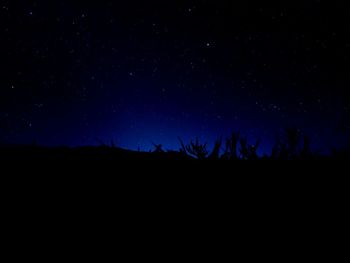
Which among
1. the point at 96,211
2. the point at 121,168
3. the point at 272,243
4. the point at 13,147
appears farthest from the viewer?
the point at 13,147

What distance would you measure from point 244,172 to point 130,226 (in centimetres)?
189

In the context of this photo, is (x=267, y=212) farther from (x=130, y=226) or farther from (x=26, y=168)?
(x=26, y=168)

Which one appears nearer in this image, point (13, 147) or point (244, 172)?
point (244, 172)

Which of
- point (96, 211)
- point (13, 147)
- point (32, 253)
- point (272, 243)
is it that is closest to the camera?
point (32, 253)

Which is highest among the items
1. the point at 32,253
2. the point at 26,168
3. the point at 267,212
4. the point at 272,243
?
the point at 26,168

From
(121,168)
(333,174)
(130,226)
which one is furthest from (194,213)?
(333,174)

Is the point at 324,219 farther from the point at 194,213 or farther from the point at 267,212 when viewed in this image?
the point at 194,213

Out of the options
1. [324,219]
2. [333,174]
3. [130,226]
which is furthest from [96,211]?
[333,174]

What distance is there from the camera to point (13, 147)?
13.4 ft

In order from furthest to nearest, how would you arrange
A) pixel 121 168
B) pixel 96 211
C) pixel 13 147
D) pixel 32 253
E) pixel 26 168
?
1. pixel 13 147
2. pixel 121 168
3. pixel 26 168
4. pixel 96 211
5. pixel 32 253

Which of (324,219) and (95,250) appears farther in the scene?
(324,219)

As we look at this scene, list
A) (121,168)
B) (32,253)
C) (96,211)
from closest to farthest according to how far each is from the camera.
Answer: (32,253)
(96,211)
(121,168)

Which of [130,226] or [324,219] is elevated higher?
[324,219]

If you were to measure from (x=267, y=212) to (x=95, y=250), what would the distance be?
1888 mm
